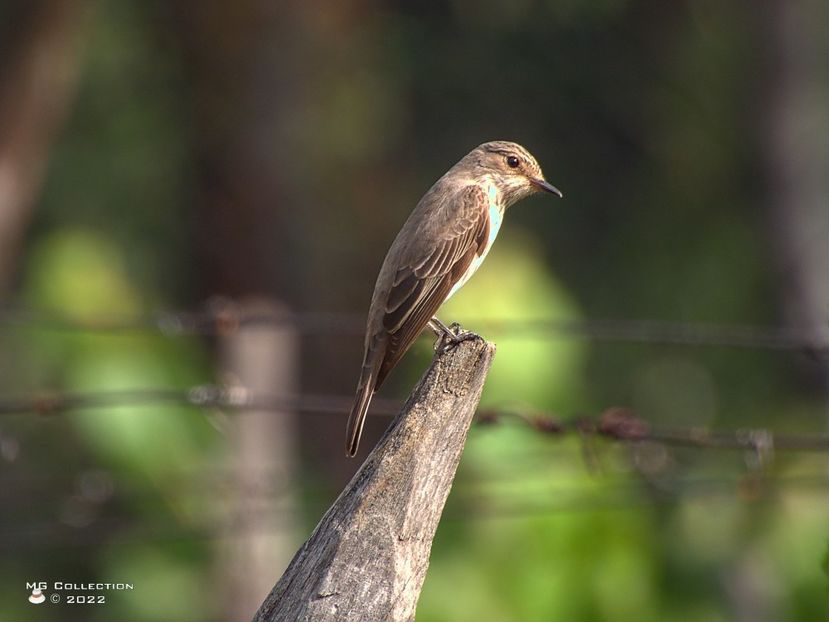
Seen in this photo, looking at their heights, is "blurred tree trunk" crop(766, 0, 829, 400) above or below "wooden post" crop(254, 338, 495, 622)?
above

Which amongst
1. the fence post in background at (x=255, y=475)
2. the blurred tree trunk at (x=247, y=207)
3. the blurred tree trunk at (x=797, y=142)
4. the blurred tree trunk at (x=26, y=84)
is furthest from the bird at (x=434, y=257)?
the blurred tree trunk at (x=797, y=142)

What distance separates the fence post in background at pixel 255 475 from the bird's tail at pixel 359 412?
4.90 metres

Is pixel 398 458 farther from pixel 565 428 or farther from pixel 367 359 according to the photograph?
pixel 565 428

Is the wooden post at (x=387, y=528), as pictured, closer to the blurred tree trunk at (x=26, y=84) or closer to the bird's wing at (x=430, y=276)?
the bird's wing at (x=430, y=276)

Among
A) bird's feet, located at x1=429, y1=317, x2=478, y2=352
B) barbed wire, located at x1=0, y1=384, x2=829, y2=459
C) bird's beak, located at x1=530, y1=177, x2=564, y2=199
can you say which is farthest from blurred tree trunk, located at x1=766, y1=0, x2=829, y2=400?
bird's feet, located at x1=429, y1=317, x2=478, y2=352

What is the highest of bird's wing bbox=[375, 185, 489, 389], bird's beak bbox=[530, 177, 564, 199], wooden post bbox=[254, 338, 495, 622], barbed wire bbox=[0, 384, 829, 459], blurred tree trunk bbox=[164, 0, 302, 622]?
blurred tree trunk bbox=[164, 0, 302, 622]

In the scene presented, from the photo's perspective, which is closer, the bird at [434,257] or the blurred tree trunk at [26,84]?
the bird at [434,257]

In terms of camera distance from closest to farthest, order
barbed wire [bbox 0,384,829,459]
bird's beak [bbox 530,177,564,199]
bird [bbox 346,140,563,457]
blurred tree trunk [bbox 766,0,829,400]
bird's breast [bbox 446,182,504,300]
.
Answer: bird [bbox 346,140,563,457]
bird's breast [bbox 446,182,504,300]
barbed wire [bbox 0,384,829,459]
bird's beak [bbox 530,177,564,199]
blurred tree trunk [bbox 766,0,829,400]

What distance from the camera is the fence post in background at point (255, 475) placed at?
10664 millimetres

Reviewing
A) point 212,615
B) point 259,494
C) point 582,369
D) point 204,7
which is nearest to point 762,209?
point 582,369

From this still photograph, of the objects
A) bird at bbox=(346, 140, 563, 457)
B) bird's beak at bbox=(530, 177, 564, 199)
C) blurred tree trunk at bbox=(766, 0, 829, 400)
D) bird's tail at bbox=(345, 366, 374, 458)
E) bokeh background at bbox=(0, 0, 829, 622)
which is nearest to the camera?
bird's tail at bbox=(345, 366, 374, 458)

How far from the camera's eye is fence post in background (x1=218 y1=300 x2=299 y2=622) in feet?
35.0

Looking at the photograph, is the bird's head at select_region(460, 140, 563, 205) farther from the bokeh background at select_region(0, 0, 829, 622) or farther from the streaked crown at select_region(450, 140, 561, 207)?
the bokeh background at select_region(0, 0, 829, 622)

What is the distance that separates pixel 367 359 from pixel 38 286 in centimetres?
930
